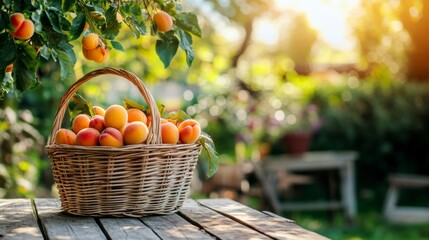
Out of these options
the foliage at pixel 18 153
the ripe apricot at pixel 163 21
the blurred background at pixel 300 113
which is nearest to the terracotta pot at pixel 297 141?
the blurred background at pixel 300 113

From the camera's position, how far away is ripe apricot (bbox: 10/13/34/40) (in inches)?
A: 65.4

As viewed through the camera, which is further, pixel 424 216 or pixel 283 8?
pixel 283 8

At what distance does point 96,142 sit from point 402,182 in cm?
497

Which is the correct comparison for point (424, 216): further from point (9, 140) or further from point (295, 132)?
point (9, 140)

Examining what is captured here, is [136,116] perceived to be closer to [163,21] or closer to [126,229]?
[163,21]

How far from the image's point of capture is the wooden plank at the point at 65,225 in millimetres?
1665

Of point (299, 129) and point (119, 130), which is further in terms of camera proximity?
point (299, 129)

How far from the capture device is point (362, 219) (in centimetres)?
716

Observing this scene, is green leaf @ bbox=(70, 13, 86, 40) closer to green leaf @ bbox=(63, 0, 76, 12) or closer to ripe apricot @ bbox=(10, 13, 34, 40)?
green leaf @ bbox=(63, 0, 76, 12)

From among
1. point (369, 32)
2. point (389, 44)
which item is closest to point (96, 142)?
point (369, 32)

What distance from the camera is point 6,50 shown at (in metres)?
1.70

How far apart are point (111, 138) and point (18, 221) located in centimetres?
32

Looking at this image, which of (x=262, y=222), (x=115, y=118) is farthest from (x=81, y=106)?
(x=262, y=222)

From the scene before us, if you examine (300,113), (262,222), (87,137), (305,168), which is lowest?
(305,168)
